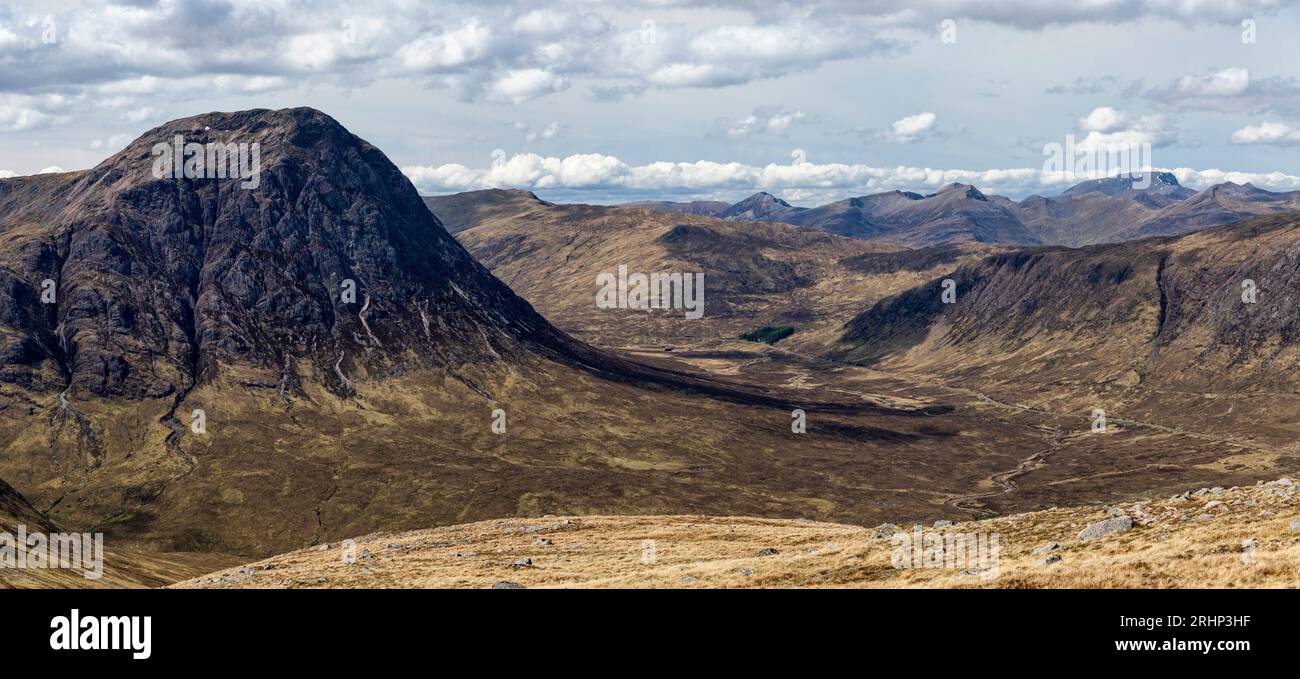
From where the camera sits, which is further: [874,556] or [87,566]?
[87,566]

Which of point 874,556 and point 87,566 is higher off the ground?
point 874,556

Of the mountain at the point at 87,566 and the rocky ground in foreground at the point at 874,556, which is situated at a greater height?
the rocky ground in foreground at the point at 874,556

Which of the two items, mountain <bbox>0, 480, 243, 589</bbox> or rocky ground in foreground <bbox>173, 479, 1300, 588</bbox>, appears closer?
rocky ground in foreground <bbox>173, 479, 1300, 588</bbox>

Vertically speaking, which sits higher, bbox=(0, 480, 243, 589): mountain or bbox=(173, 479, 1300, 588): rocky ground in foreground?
bbox=(173, 479, 1300, 588): rocky ground in foreground
